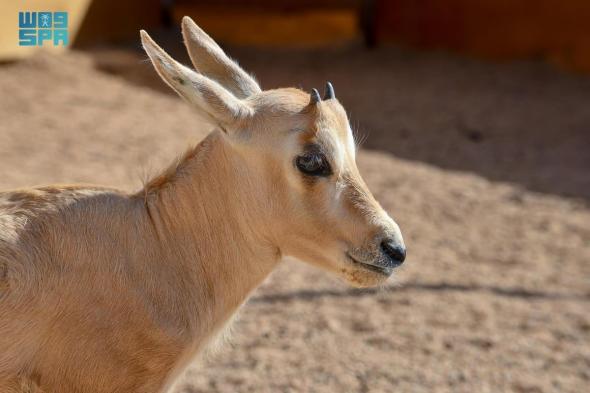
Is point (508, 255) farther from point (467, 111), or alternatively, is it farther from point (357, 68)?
point (357, 68)

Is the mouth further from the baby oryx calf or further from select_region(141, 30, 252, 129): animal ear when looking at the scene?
select_region(141, 30, 252, 129): animal ear

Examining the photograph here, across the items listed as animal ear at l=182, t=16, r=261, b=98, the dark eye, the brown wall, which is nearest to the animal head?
the dark eye

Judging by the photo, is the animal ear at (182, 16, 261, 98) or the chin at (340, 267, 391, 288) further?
the animal ear at (182, 16, 261, 98)

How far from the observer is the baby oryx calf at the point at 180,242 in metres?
3.68

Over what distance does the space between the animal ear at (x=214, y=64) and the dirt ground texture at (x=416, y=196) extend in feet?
1.87

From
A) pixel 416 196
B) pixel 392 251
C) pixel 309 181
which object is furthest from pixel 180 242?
pixel 416 196

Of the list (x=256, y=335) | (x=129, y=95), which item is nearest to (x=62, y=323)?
(x=256, y=335)

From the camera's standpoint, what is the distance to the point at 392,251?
12.8ft

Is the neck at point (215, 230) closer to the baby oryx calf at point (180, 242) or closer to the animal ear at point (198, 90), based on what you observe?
the baby oryx calf at point (180, 242)

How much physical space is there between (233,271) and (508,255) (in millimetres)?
4458

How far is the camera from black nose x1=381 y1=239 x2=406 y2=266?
3900mm

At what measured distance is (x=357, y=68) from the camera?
15.6 metres

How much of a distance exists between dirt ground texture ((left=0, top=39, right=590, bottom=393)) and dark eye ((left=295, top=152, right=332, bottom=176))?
2.29ft

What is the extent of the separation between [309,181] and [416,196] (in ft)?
17.9
